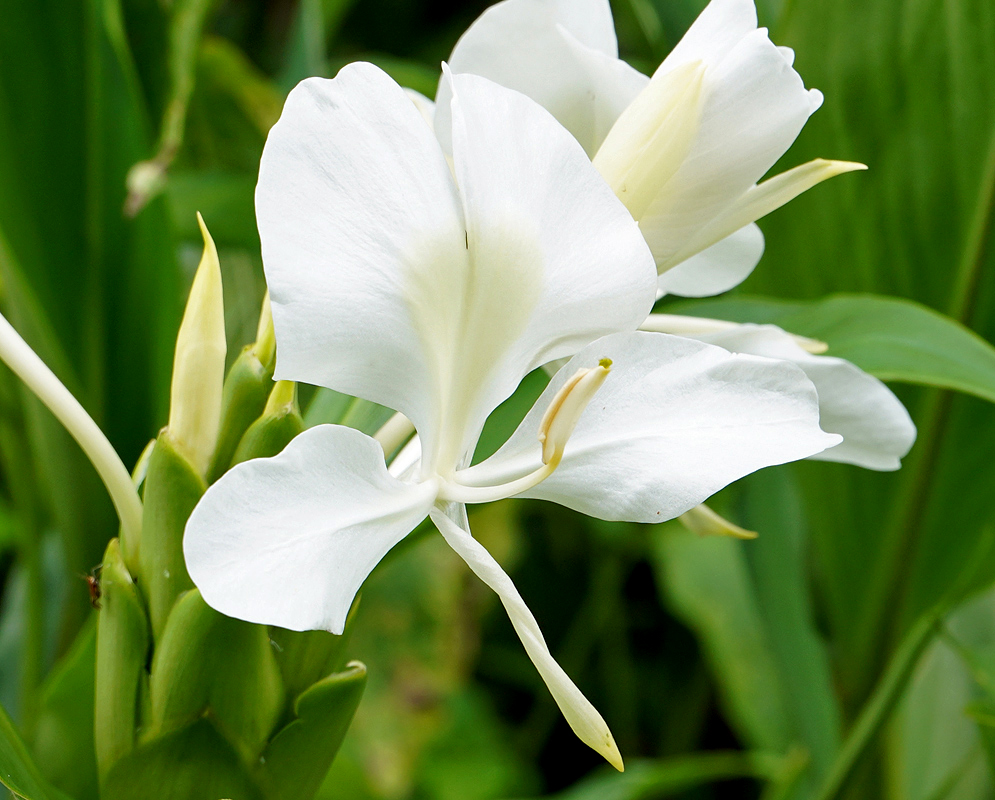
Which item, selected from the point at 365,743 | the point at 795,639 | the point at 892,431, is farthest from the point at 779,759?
the point at 892,431

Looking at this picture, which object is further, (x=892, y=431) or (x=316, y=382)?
(x=892, y=431)

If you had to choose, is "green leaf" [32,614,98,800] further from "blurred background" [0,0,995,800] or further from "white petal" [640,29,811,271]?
"white petal" [640,29,811,271]

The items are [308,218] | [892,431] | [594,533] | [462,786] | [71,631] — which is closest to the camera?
[308,218]

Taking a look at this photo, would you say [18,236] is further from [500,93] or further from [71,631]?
[500,93]

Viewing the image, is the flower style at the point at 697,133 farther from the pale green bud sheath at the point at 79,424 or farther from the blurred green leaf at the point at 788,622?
the blurred green leaf at the point at 788,622

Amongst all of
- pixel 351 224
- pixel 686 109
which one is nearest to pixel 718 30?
pixel 686 109

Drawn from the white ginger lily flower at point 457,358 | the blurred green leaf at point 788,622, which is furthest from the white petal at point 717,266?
the blurred green leaf at point 788,622
